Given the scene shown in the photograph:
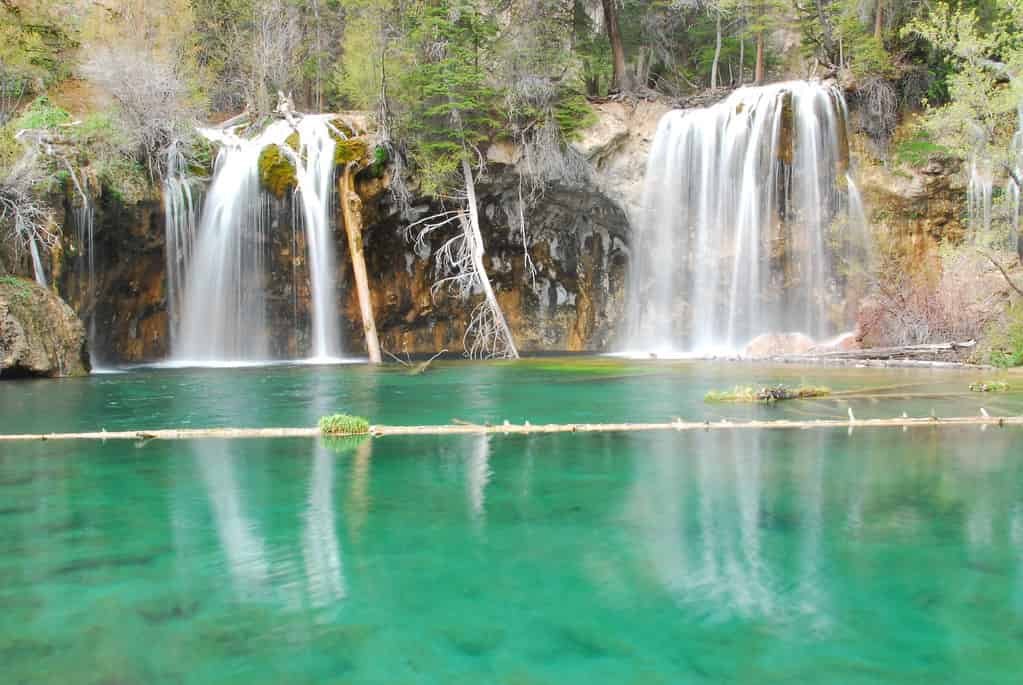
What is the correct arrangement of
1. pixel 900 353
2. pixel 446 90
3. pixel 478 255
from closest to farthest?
pixel 900 353 < pixel 446 90 < pixel 478 255

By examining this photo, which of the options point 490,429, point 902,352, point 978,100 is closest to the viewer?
point 490,429

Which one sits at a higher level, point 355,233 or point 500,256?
point 355,233

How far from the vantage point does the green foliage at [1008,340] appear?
1748 cm

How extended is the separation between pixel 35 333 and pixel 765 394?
47.0 ft

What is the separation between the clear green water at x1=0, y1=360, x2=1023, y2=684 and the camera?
4527 millimetres

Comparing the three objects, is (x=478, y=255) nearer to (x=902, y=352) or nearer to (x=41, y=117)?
(x=902, y=352)

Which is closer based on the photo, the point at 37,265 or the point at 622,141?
the point at 37,265

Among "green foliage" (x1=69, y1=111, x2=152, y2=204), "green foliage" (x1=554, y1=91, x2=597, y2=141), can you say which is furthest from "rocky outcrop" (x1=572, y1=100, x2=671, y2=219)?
"green foliage" (x1=69, y1=111, x2=152, y2=204)

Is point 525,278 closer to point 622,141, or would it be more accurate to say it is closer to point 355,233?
point 622,141

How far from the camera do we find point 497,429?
10.8 metres

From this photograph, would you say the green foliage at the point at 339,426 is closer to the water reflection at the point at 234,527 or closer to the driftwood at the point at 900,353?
the water reflection at the point at 234,527

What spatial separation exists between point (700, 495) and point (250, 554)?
3.71m

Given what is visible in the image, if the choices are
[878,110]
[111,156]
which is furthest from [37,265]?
[878,110]

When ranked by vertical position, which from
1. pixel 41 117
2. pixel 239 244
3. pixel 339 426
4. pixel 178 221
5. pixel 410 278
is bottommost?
pixel 339 426
